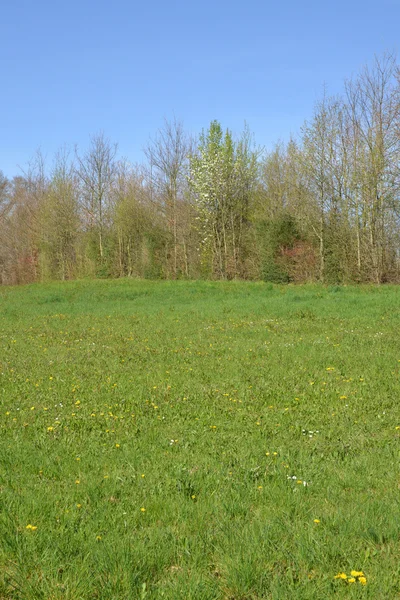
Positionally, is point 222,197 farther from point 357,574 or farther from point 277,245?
point 357,574

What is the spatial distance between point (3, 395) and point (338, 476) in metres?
5.59

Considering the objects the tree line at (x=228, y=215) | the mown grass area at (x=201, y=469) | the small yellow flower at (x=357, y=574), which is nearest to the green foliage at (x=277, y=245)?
the tree line at (x=228, y=215)

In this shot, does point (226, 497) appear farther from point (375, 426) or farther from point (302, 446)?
point (375, 426)

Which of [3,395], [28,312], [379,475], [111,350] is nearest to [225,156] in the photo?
[28,312]

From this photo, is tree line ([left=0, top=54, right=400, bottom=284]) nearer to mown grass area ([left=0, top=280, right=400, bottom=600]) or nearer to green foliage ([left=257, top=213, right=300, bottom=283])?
green foliage ([left=257, top=213, right=300, bottom=283])

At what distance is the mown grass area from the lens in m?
3.60

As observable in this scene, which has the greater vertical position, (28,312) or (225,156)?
(225,156)

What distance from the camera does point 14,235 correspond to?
59188 millimetres

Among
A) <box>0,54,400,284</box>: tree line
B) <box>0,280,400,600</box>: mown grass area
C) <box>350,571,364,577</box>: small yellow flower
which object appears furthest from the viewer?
<box>0,54,400,284</box>: tree line

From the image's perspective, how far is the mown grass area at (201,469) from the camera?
11.8 feet

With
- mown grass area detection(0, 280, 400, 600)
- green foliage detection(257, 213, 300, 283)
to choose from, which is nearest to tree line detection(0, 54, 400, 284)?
green foliage detection(257, 213, 300, 283)

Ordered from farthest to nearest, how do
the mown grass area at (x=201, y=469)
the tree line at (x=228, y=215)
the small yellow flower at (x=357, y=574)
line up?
1. the tree line at (x=228, y=215)
2. the mown grass area at (x=201, y=469)
3. the small yellow flower at (x=357, y=574)

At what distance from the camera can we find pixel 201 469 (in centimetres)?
548

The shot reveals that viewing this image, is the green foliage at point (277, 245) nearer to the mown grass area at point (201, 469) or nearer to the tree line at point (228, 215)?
the tree line at point (228, 215)
